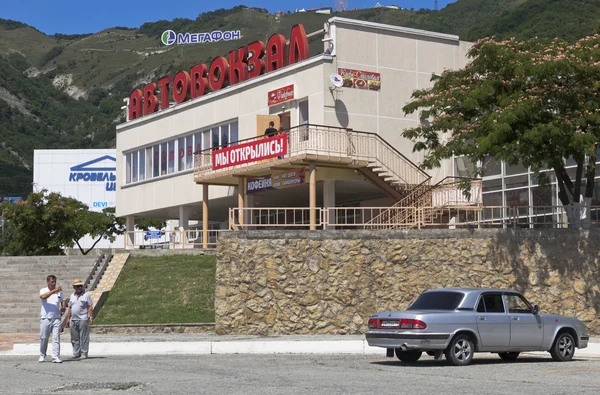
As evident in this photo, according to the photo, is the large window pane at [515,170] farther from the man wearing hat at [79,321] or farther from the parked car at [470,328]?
the man wearing hat at [79,321]

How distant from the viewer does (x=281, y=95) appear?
38625 millimetres

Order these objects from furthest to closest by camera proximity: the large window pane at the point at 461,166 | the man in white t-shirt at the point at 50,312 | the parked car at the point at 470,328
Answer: the large window pane at the point at 461,166 < the man in white t-shirt at the point at 50,312 < the parked car at the point at 470,328

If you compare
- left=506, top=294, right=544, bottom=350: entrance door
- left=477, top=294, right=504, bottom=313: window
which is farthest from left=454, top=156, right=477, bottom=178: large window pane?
left=477, top=294, right=504, bottom=313: window

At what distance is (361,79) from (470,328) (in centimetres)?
2107

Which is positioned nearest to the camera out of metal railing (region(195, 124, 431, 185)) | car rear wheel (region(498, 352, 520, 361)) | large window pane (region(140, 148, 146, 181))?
car rear wheel (region(498, 352, 520, 361))

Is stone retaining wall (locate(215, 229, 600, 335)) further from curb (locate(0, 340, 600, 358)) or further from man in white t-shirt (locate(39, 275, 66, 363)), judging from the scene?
man in white t-shirt (locate(39, 275, 66, 363))

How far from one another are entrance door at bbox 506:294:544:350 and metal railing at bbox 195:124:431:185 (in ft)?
49.6

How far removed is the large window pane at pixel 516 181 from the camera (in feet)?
117

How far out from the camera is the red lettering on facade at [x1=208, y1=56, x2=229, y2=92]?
4309cm

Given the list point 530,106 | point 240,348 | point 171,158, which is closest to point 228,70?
point 171,158

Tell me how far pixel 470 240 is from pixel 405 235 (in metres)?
1.92

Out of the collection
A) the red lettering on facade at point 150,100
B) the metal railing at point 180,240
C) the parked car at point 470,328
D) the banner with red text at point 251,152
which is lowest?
the parked car at point 470,328

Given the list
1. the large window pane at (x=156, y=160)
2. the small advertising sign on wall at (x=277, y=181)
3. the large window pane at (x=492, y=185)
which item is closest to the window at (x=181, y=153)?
the large window pane at (x=156, y=160)

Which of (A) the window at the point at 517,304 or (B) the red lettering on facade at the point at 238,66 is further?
(B) the red lettering on facade at the point at 238,66
